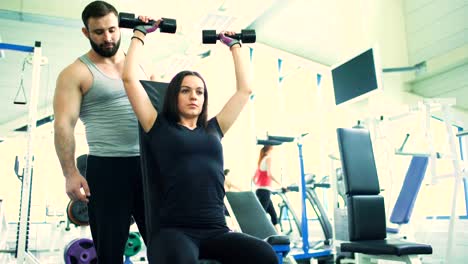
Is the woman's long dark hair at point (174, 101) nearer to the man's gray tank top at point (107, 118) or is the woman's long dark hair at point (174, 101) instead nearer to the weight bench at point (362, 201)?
the man's gray tank top at point (107, 118)

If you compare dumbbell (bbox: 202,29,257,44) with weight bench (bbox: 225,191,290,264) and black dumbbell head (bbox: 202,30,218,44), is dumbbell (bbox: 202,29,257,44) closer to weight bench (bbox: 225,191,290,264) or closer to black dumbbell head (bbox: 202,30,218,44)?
black dumbbell head (bbox: 202,30,218,44)

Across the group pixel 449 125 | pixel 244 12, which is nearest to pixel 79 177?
pixel 449 125

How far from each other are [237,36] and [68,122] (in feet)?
2.69

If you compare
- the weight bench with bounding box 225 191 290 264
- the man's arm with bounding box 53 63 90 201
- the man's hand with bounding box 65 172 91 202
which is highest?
the man's arm with bounding box 53 63 90 201

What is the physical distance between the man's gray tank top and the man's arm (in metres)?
0.05

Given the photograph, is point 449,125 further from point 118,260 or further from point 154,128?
point 118,260

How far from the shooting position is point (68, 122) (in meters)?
1.52

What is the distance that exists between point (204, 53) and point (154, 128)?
18.3 ft

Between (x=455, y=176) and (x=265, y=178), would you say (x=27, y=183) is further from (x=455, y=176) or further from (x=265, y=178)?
(x=455, y=176)

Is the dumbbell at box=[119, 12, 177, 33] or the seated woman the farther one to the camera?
the dumbbell at box=[119, 12, 177, 33]

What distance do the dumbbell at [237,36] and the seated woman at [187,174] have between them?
0.60ft

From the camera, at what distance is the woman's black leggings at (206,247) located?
4.29 ft

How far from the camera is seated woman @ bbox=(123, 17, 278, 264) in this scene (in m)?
1.38

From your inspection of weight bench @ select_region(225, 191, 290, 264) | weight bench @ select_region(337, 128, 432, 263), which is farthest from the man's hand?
weight bench @ select_region(225, 191, 290, 264)
